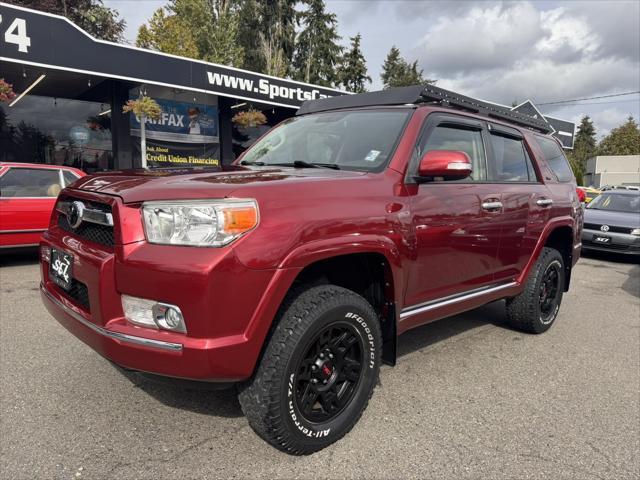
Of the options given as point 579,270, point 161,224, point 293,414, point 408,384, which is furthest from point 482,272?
point 579,270

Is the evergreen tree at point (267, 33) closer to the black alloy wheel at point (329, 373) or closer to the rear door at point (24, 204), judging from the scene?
the rear door at point (24, 204)

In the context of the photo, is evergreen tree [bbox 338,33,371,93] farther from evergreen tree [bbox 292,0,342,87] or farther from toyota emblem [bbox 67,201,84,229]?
toyota emblem [bbox 67,201,84,229]

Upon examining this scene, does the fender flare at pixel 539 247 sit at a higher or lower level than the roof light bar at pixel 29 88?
lower

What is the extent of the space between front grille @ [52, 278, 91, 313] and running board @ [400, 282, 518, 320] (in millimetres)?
1732

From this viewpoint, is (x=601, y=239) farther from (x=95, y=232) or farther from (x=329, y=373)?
(x=95, y=232)

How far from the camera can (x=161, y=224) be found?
2.01 meters

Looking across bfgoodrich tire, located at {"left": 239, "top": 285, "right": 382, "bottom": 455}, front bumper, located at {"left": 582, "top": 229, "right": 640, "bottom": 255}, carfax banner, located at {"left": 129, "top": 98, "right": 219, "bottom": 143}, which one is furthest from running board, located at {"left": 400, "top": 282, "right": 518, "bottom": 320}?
carfax banner, located at {"left": 129, "top": 98, "right": 219, "bottom": 143}

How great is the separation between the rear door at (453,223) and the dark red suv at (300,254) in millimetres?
14

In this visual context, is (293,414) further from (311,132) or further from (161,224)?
(311,132)

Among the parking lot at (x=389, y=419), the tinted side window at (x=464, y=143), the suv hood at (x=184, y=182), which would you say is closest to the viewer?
the suv hood at (x=184, y=182)

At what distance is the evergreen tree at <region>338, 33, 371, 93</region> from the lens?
40406mm

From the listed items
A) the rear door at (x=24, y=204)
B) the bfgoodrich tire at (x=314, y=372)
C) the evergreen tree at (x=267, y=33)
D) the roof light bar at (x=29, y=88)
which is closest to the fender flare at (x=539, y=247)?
the bfgoodrich tire at (x=314, y=372)

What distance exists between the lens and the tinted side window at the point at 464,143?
10.4 ft

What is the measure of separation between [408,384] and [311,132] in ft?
6.38
